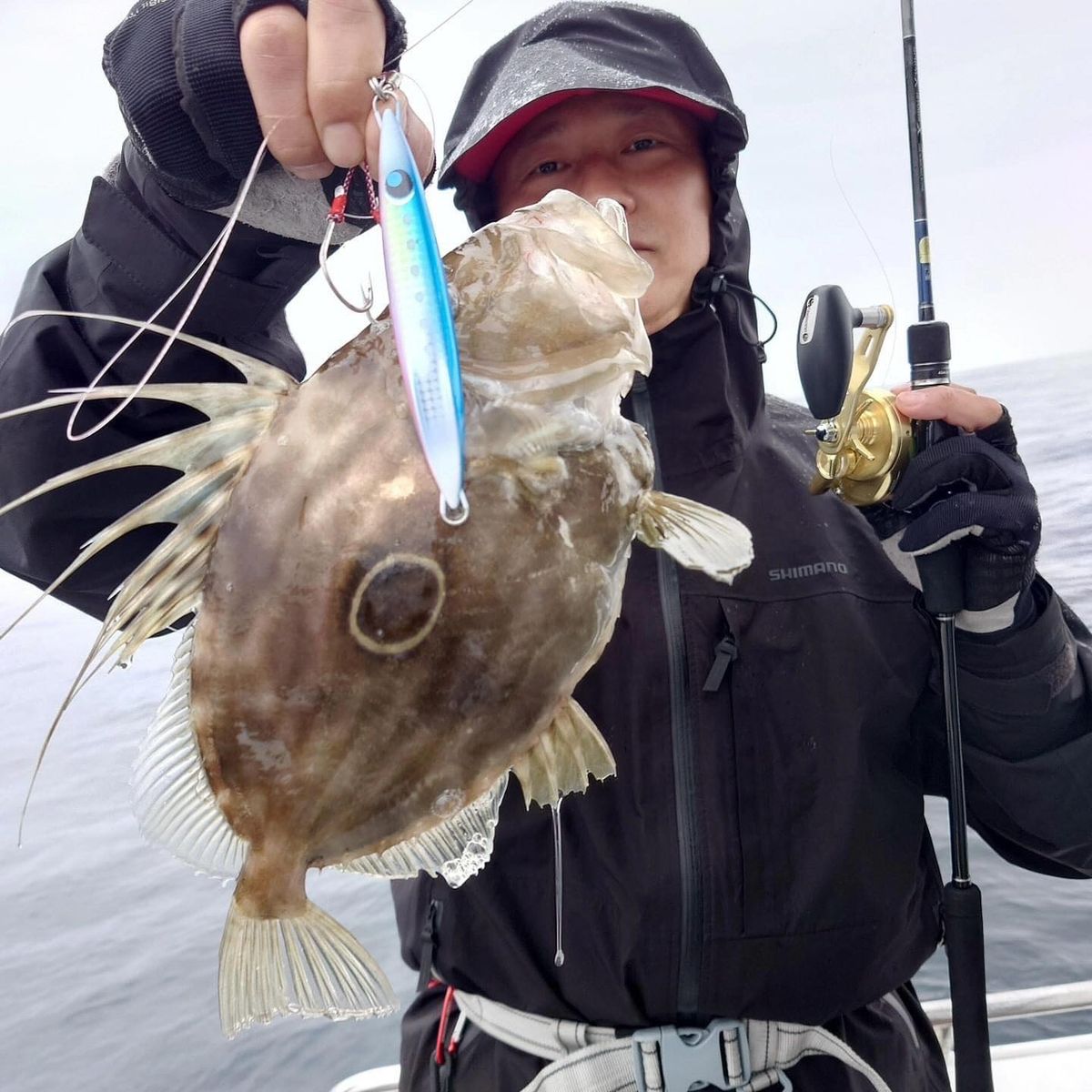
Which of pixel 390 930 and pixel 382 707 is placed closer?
pixel 382 707

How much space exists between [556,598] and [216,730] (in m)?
0.54

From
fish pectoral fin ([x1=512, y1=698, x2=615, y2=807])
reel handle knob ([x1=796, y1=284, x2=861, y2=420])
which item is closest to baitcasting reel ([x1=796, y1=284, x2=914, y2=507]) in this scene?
reel handle knob ([x1=796, y1=284, x2=861, y2=420])

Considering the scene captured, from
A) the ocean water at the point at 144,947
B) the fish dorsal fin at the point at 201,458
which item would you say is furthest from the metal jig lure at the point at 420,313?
the ocean water at the point at 144,947

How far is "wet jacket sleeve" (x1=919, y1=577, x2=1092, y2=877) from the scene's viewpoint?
210 cm

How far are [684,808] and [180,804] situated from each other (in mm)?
1221

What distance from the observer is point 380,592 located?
120 centimetres

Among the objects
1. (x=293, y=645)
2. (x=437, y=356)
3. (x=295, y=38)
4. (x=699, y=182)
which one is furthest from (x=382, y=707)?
(x=699, y=182)

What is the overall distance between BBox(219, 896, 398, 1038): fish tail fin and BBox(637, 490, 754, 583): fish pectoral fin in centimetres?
82

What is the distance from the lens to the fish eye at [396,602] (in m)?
1.20

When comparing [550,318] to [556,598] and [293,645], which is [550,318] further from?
[293,645]

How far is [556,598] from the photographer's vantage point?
1.28 metres

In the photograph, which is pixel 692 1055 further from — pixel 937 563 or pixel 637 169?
pixel 637 169

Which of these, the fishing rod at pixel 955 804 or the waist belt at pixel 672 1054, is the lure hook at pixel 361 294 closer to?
the fishing rod at pixel 955 804

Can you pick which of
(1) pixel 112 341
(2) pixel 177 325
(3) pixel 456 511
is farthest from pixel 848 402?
(1) pixel 112 341
